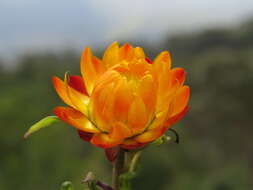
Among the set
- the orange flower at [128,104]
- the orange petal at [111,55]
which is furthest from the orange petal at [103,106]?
the orange petal at [111,55]

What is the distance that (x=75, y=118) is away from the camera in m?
1.00

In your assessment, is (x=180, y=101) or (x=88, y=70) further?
(x=88, y=70)

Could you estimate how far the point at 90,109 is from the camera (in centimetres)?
104

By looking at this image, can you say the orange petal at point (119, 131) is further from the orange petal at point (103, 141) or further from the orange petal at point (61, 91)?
the orange petal at point (61, 91)

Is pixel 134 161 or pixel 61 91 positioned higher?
pixel 61 91

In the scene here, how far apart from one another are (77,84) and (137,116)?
183 mm

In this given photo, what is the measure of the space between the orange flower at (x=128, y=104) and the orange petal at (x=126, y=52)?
0.02 m

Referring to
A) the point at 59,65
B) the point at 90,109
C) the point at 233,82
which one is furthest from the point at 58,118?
the point at 59,65

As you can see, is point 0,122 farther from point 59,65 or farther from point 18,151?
point 59,65

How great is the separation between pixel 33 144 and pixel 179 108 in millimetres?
5126

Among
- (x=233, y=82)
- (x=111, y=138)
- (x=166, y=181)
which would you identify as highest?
(x=111, y=138)

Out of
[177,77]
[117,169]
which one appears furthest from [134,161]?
[177,77]

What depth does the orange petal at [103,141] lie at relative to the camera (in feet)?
3.03

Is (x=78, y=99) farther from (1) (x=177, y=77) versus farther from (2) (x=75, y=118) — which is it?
(1) (x=177, y=77)
